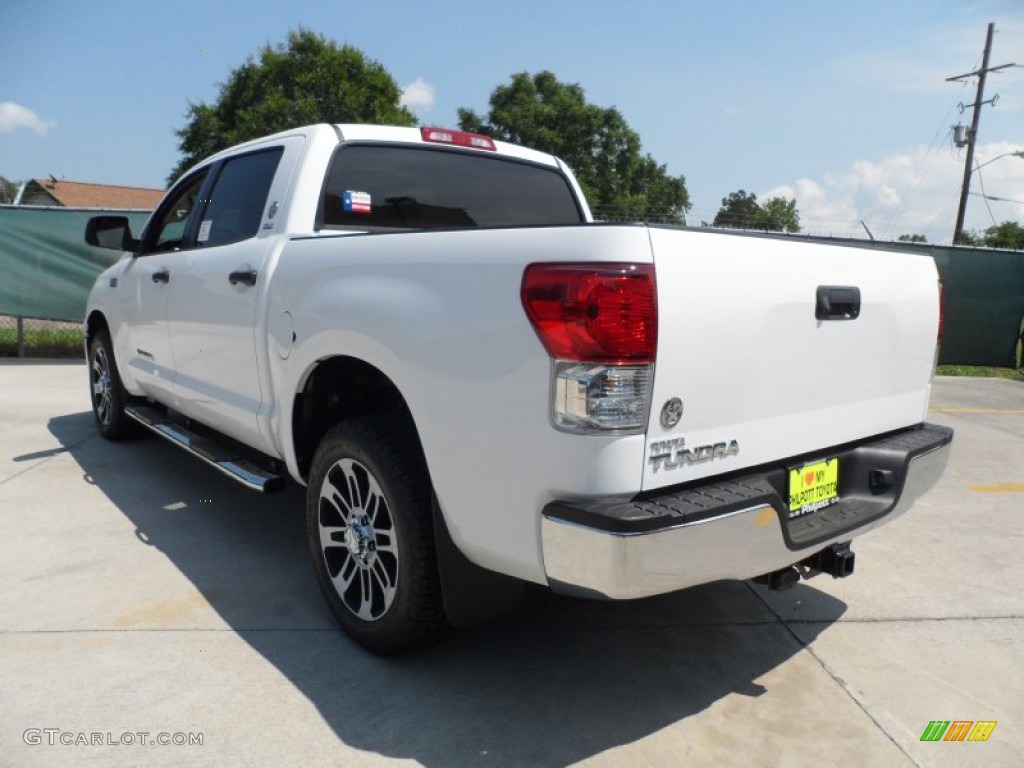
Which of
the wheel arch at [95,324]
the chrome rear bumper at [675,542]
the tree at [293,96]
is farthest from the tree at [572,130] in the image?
the chrome rear bumper at [675,542]

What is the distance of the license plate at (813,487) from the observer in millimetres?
2502

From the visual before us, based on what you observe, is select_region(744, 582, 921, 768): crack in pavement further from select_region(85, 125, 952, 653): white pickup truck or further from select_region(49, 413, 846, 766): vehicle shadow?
select_region(85, 125, 952, 653): white pickup truck

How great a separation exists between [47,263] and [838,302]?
1040 centimetres

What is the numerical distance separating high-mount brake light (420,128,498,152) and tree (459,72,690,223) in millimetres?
34934

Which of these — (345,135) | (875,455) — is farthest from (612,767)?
(345,135)

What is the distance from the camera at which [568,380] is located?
6.77ft

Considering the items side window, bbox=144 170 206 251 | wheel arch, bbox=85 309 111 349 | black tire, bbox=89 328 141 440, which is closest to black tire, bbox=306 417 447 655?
side window, bbox=144 170 206 251

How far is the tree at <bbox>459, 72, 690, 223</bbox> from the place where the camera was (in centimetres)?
3962

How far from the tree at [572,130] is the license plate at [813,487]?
36.6 m

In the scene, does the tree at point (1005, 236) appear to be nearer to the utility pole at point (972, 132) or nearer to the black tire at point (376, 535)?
the utility pole at point (972, 132)

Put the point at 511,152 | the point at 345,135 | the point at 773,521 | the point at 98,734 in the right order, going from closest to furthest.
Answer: the point at 773,521 < the point at 98,734 < the point at 345,135 < the point at 511,152

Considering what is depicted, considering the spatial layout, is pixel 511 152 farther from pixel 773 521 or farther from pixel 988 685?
pixel 988 685

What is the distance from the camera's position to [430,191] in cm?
387

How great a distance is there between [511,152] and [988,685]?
3176mm
